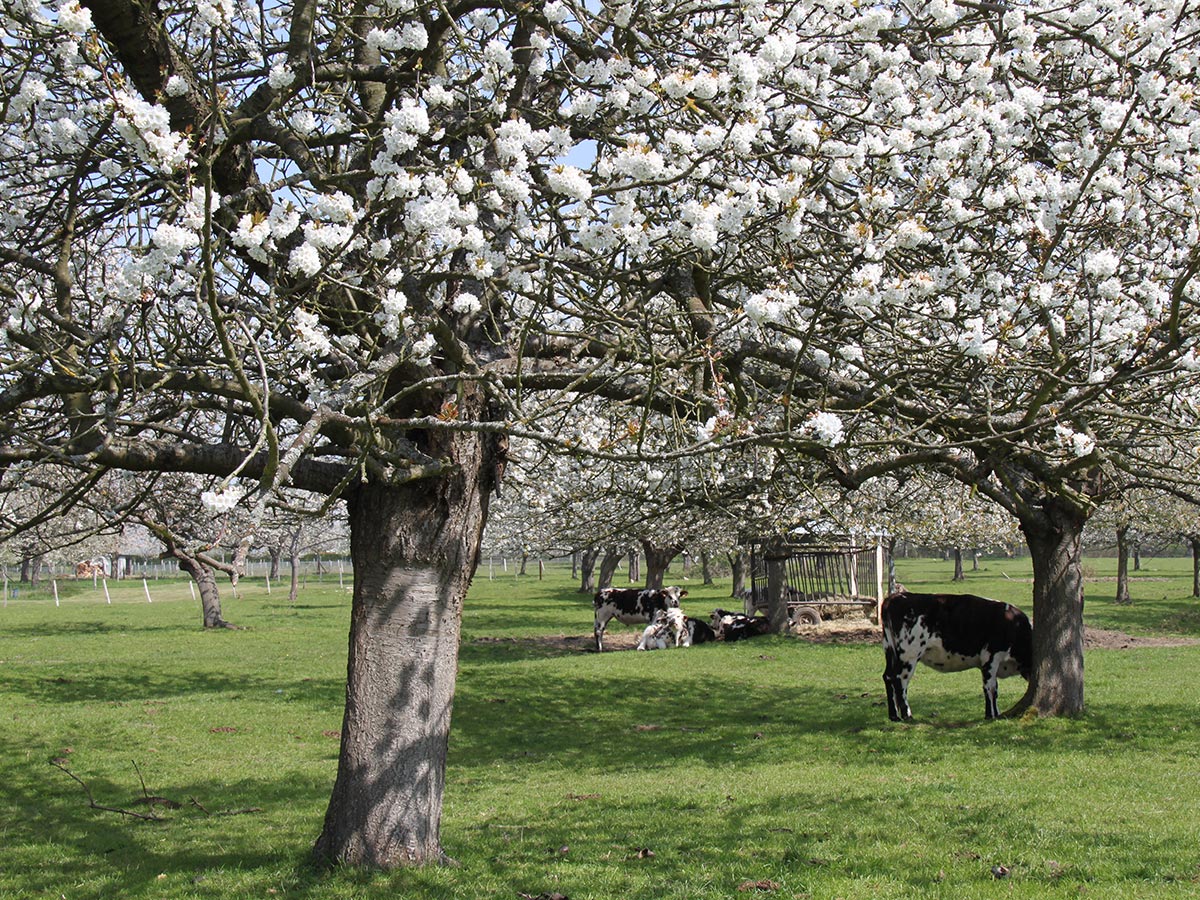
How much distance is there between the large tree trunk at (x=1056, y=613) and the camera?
1321 centimetres

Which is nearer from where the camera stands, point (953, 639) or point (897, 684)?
point (897, 684)

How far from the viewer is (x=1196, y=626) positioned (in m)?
29.2

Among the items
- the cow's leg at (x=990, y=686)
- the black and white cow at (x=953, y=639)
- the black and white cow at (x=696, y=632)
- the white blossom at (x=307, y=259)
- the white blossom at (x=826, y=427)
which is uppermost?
the white blossom at (x=307, y=259)

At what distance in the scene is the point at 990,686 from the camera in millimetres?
14047

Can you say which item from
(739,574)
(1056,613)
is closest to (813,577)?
(739,574)

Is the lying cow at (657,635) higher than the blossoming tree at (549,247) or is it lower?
lower

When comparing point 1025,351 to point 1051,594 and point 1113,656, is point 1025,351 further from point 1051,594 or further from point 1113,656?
point 1113,656

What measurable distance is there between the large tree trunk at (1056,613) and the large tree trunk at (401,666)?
352 inches

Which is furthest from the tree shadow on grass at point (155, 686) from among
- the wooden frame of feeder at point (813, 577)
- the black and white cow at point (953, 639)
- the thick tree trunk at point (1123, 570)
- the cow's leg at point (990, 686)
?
the thick tree trunk at point (1123, 570)

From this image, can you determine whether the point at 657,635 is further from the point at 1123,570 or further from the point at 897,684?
the point at 1123,570

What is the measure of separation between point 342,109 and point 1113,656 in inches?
809

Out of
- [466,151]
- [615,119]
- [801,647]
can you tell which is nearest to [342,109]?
[466,151]

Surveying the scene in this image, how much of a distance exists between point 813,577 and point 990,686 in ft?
59.9

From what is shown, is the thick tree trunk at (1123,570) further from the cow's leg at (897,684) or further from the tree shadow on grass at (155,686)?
the tree shadow on grass at (155,686)
